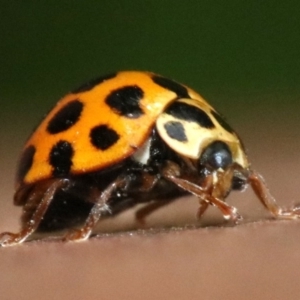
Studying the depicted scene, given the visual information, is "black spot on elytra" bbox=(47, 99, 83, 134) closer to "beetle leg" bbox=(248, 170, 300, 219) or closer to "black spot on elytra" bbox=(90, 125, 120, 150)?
"black spot on elytra" bbox=(90, 125, 120, 150)

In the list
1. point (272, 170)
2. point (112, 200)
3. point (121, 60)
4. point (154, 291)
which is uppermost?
point (154, 291)

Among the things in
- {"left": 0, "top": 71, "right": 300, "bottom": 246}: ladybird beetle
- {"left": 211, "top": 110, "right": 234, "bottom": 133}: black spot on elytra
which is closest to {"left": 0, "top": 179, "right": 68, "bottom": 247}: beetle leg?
{"left": 0, "top": 71, "right": 300, "bottom": 246}: ladybird beetle

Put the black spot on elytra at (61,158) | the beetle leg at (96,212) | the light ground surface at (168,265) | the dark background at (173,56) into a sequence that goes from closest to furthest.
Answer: the light ground surface at (168,265) < the beetle leg at (96,212) < the black spot on elytra at (61,158) < the dark background at (173,56)

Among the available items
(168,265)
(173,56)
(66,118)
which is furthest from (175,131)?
(173,56)

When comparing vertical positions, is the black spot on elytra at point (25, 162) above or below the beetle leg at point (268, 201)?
above

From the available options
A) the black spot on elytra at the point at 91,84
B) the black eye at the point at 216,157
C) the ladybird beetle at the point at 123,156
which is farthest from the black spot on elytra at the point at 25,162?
the black eye at the point at 216,157

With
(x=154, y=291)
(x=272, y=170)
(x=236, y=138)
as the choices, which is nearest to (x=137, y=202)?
(x=236, y=138)

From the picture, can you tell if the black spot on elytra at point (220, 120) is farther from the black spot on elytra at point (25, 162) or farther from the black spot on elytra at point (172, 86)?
the black spot on elytra at point (25, 162)

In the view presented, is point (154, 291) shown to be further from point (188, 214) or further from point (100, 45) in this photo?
point (100, 45)
